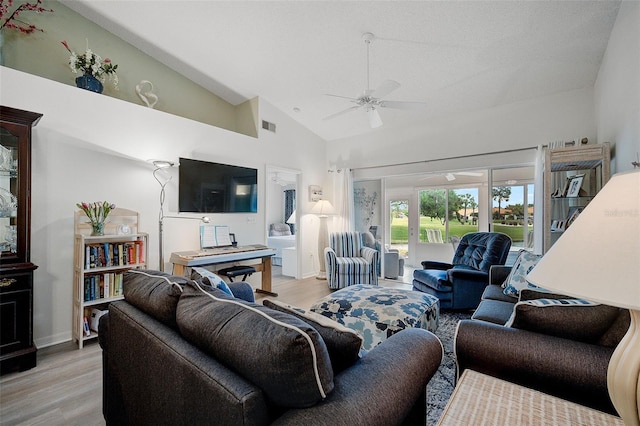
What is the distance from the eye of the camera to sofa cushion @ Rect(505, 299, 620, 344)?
1.18 metres

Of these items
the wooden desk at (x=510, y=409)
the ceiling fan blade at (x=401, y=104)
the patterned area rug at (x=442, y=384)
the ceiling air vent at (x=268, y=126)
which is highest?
the ceiling air vent at (x=268, y=126)

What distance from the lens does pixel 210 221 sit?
3963 mm

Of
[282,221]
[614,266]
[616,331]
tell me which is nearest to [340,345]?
[614,266]

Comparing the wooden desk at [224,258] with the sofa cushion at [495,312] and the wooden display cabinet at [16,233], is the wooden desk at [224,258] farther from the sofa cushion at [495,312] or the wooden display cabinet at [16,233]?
the sofa cushion at [495,312]

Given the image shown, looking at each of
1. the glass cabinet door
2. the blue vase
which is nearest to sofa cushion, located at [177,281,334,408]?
the glass cabinet door

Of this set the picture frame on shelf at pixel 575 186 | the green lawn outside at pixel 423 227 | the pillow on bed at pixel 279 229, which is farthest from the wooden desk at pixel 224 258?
the picture frame on shelf at pixel 575 186

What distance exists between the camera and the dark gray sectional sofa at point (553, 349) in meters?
1.06

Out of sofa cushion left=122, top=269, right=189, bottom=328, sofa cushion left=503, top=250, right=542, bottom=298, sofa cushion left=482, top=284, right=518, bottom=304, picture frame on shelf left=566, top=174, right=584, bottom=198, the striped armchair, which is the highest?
picture frame on shelf left=566, top=174, right=584, bottom=198

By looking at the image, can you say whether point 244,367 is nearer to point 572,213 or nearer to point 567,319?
point 567,319

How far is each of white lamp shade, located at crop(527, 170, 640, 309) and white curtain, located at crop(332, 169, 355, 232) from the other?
4.77 meters

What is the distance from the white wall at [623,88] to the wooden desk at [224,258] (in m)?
3.85

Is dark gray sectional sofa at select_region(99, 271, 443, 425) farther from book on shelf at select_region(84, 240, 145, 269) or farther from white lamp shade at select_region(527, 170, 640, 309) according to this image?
book on shelf at select_region(84, 240, 145, 269)

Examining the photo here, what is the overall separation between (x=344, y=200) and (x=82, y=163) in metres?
4.00

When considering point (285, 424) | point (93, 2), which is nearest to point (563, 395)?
point (285, 424)
